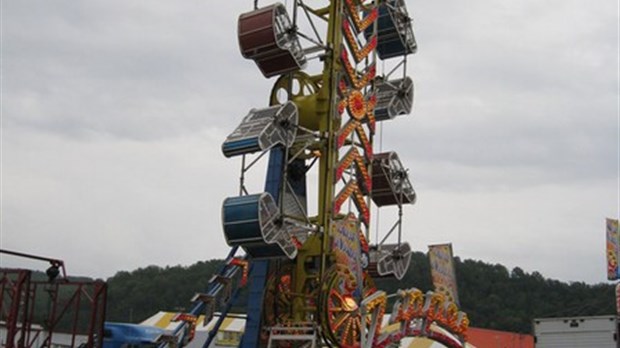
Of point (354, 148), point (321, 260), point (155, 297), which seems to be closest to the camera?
point (321, 260)

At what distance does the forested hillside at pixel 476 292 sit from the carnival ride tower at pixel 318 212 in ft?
148

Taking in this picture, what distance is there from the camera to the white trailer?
25.7m

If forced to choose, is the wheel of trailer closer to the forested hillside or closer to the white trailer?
the white trailer

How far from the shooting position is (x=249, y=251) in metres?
24.5

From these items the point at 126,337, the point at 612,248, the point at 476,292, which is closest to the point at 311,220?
the point at 126,337

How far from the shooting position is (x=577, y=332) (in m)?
26.3

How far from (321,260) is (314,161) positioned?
3473mm

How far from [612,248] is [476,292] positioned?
45.1m

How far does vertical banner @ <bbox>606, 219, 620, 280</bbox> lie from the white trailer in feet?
61.4

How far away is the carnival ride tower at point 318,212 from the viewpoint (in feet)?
Result: 80.3

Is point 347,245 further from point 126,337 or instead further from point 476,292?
point 476,292

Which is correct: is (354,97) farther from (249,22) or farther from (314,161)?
(249,22)

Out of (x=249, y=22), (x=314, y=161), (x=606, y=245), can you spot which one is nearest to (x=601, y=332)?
(x=314, y=161)

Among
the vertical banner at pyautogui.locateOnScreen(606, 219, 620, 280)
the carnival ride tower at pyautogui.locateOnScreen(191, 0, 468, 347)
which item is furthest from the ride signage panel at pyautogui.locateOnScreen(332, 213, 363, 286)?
the vertical banner at pyautogui.locateOnScreen(606, 219, 620, 280)
